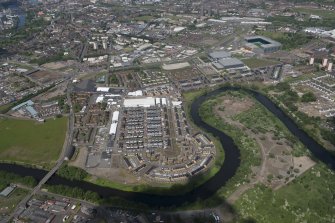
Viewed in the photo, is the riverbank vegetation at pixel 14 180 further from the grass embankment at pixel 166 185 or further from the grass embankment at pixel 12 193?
the grass embankment at pixel 166 185

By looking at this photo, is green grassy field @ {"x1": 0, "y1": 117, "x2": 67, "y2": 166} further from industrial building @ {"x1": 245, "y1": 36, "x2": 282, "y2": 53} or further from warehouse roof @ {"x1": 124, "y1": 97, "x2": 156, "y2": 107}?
industrial building @ {"x1": 245, "y1": 36, "x2": 282, "y2": 53}

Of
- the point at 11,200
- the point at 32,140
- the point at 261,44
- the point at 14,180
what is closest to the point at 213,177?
the point at 11,200

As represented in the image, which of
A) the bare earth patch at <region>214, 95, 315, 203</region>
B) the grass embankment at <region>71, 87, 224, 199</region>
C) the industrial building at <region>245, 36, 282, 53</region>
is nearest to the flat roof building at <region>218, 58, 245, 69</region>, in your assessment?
the industrial building at <region>245, 36, 282, 53</region>

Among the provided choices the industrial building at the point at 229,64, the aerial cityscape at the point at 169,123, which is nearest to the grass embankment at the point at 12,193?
the aerial cityscape at the point at 169,123

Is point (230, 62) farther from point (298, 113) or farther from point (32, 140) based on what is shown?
point (32, 140)

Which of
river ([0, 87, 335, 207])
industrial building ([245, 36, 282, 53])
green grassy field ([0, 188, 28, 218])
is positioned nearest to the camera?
green grassy field ([0, 188, 28, 218])

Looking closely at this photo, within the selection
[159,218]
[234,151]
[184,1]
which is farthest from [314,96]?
[184,1]
